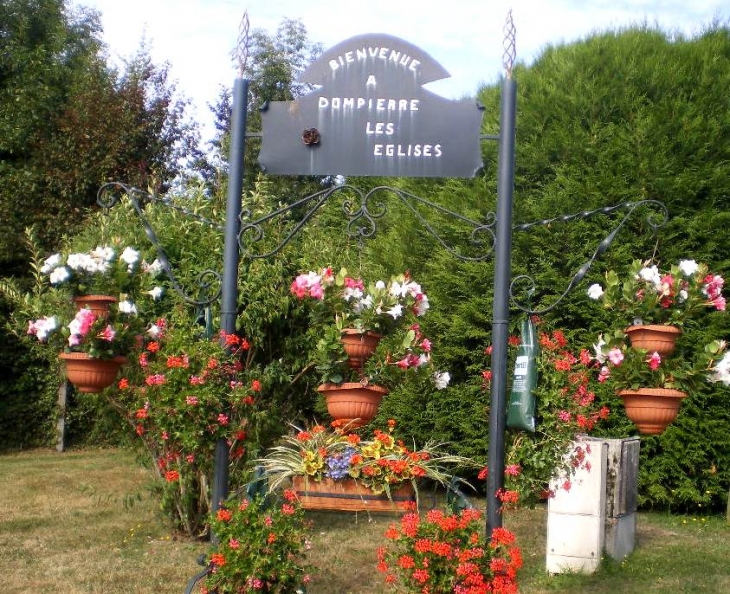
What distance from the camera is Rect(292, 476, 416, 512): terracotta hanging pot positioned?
4.18 metres

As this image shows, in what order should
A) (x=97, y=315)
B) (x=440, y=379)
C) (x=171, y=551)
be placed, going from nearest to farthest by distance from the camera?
(x=97, y=315)
(x=440, y=379)
(x=171, y=551)

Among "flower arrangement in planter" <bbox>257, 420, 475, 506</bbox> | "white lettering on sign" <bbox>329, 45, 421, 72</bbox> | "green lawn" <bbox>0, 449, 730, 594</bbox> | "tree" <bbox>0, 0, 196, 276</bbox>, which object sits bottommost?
"green lawn" <bbox>0, 449, 730, 594</bbox>

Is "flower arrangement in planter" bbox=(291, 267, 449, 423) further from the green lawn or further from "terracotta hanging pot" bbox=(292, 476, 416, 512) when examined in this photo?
the green lawn

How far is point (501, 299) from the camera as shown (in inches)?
159

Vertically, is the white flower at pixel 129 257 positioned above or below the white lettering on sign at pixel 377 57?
below

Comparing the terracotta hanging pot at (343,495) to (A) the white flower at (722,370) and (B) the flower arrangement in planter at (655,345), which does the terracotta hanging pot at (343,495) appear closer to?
(B) the flower arrangement in planter at (655,345)

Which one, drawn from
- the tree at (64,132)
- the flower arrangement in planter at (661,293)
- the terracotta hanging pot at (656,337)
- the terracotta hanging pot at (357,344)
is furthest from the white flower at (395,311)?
the tree at (64,132)

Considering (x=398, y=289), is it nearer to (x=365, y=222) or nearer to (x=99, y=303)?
(x=99, y=303)

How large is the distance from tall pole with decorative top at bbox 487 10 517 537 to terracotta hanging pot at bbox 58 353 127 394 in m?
1.96

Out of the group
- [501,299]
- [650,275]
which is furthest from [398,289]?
[650,275]

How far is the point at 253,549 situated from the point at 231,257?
1.42m

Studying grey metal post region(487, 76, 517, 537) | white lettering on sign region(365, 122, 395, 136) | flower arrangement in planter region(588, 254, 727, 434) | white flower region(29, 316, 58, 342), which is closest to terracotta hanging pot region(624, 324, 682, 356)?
flower arrangement in planter region(588, 254, 727, 434)

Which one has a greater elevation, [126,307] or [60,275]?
[60,275]

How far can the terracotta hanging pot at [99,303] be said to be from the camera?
4484mm
